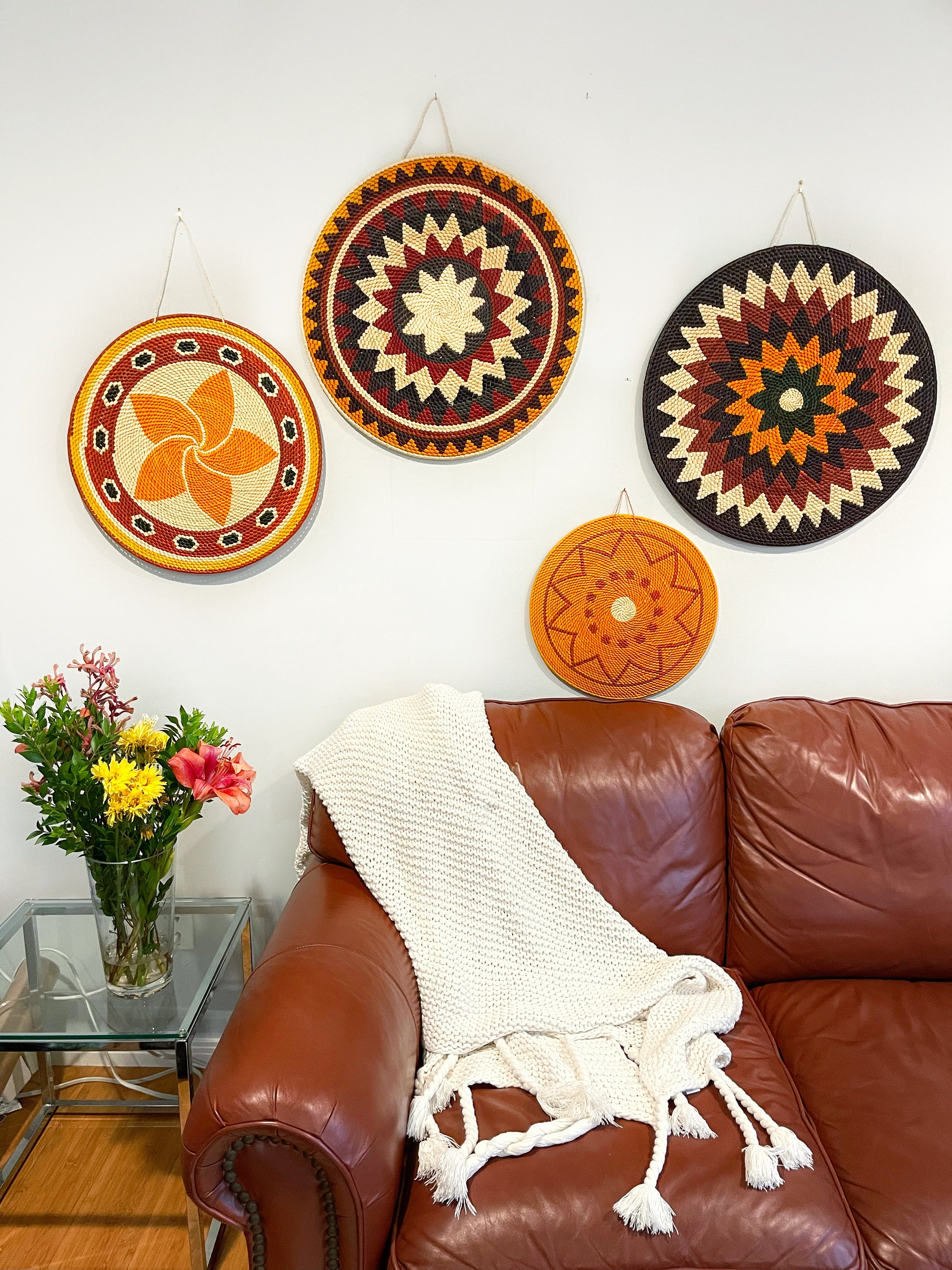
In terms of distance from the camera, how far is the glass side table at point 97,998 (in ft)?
4.27

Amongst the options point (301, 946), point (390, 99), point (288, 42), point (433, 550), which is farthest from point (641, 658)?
point (288, 42)

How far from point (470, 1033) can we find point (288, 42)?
1762 mm

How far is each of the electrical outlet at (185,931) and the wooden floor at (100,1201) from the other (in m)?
0.43

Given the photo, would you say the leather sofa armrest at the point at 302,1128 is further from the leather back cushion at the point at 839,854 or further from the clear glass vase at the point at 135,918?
the leather back cushion at the point at 839,854

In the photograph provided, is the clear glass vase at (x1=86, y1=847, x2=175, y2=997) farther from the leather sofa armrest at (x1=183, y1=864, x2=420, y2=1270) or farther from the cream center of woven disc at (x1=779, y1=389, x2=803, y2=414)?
the cream center of woven disc at (x1=779, y1=389, x2=803, y2=414)

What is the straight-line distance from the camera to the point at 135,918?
140cm

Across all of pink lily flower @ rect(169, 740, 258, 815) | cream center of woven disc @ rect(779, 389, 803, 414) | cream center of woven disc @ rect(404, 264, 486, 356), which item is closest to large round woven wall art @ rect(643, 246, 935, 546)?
cream center of woven disc @ rect(779, 389, 803, 414)

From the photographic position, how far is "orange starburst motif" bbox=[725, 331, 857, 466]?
1.56m

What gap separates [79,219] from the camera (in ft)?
5.01

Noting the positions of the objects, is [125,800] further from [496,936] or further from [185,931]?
[496,936]

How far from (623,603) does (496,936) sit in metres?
0.70

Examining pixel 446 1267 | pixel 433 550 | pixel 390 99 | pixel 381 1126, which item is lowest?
pixel 446 1267

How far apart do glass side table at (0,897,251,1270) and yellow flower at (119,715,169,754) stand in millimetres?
408

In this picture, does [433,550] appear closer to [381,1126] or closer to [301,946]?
[301,946]
